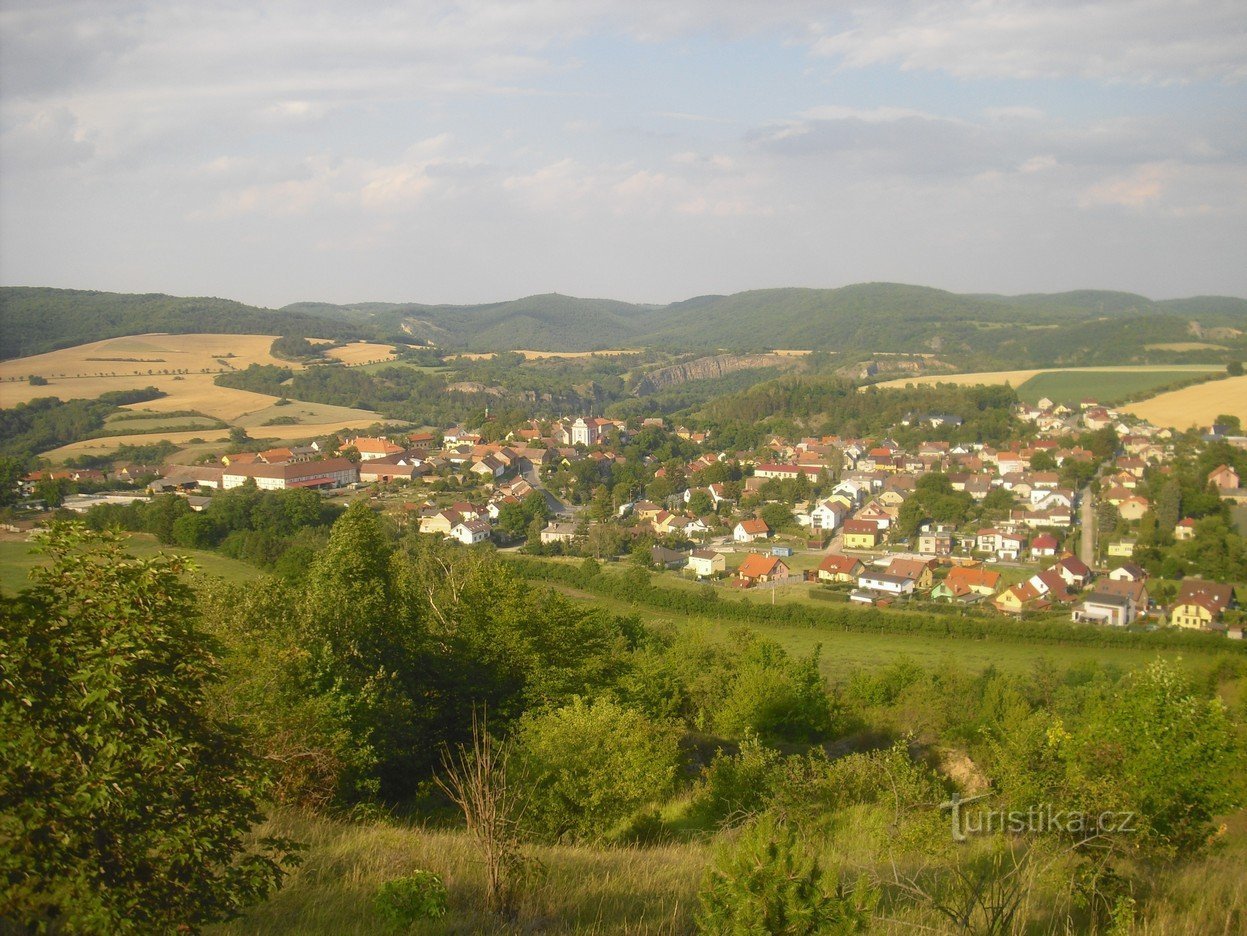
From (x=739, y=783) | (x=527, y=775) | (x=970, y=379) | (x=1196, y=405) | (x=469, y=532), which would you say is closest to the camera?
(x=527, y=775)

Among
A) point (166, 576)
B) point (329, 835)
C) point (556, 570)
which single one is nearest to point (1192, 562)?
point (556, 570)

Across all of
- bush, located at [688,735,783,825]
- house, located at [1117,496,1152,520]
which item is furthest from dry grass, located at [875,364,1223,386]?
bush, located at [688,735,783,825]

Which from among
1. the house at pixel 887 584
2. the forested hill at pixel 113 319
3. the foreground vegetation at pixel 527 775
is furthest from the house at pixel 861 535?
the forested hill at pixel 113 319

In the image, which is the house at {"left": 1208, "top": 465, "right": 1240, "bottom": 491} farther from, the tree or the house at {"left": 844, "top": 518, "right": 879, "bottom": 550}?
the tree

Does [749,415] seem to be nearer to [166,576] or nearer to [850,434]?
[850,434]

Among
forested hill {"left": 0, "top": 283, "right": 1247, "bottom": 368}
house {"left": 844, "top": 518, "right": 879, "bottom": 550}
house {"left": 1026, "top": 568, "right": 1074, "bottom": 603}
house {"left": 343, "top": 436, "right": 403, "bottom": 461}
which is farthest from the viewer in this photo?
forested hill {"left": 0, "top": 283, "right": 1247, "bottom": 368}

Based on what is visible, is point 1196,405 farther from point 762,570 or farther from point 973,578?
point 762,570

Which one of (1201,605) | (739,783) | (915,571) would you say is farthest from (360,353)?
(739,783)
